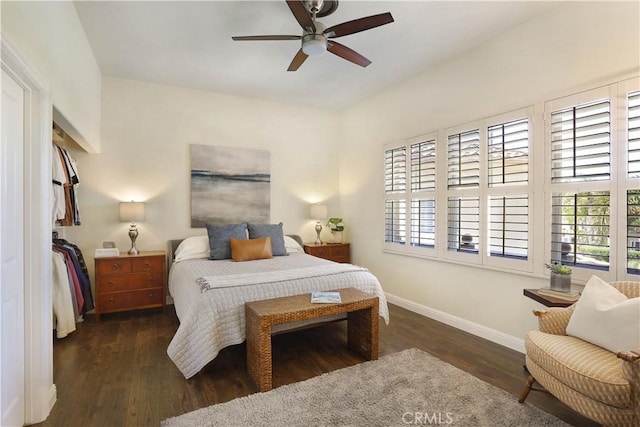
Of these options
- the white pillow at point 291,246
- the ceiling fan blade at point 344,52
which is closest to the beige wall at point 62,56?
the ceiling fan blade at point 344,52

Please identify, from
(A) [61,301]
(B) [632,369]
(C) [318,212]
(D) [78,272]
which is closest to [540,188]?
(B) [632,369]

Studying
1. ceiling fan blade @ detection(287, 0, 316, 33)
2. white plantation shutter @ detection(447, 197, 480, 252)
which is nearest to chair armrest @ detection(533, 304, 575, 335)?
white plantation shutter @ detection(447, 197, 480, 252)

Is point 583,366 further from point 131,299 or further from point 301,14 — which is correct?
point 131,299

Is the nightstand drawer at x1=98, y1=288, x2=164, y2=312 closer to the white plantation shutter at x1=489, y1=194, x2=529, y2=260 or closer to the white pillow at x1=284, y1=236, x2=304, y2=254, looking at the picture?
the white pillow at x1=284, y1=236, x2=304, y2=254

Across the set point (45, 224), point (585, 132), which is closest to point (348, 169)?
point (585, 132)

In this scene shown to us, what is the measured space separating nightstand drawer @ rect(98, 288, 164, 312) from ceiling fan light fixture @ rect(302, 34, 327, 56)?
3.21 meters

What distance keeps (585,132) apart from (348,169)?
3.30 meters

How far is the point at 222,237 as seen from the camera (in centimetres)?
403

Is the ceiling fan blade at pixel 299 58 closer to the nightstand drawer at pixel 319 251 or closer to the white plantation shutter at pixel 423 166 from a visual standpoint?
the white plantation shutter at pixel 423 166

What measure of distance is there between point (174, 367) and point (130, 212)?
214cm

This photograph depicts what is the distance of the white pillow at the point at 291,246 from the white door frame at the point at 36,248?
2.80m

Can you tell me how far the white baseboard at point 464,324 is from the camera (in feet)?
9.68

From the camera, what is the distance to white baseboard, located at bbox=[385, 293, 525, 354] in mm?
2951

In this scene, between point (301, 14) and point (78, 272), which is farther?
point (78, 272)
